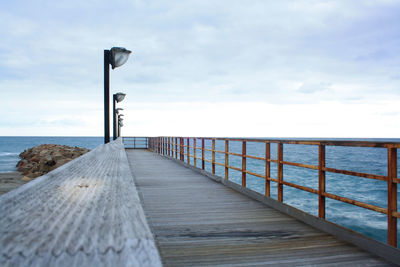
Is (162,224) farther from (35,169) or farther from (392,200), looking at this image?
(35,169)

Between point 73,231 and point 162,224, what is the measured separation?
3.22 meters

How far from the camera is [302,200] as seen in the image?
59.9 feet

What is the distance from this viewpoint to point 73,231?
1.99 ft

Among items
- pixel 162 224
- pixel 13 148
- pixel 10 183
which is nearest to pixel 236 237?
pixel 162 224

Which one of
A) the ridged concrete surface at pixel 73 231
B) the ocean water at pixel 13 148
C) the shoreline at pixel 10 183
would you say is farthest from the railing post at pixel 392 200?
the ocean water at pixel 13 148

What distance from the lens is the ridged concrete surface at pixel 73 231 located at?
49 centimetres

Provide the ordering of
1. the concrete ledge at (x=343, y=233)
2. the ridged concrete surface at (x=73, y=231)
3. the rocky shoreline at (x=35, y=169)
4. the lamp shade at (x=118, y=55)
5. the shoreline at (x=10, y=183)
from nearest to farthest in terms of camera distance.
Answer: the ridged concrete surface at (x=73, y=231)
the concrete ledge at (x=343, y=233)
the lamp shade at (x=118, y=55)
the shoreline at (x=10, y=183)
the rocky shoreline at (x=35, y=169)

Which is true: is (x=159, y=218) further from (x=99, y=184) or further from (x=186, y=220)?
(x=99, y=184)

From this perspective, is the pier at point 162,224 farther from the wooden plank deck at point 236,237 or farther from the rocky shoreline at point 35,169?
the rocky shoreline at point 35,169

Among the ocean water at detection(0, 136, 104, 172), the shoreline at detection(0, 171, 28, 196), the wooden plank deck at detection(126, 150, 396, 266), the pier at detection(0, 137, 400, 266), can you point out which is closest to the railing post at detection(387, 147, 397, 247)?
the pier at detection(0, 137, 400, 266)

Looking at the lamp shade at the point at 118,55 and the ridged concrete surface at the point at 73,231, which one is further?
the lamp shade at the point at 118,55

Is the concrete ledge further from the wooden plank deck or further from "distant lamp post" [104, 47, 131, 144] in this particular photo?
"distant lamp post" [104, 47, 131, 144]

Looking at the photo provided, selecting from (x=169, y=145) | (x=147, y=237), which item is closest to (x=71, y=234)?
(x=147, y=237)

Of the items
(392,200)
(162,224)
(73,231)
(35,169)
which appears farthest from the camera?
(35,169)
